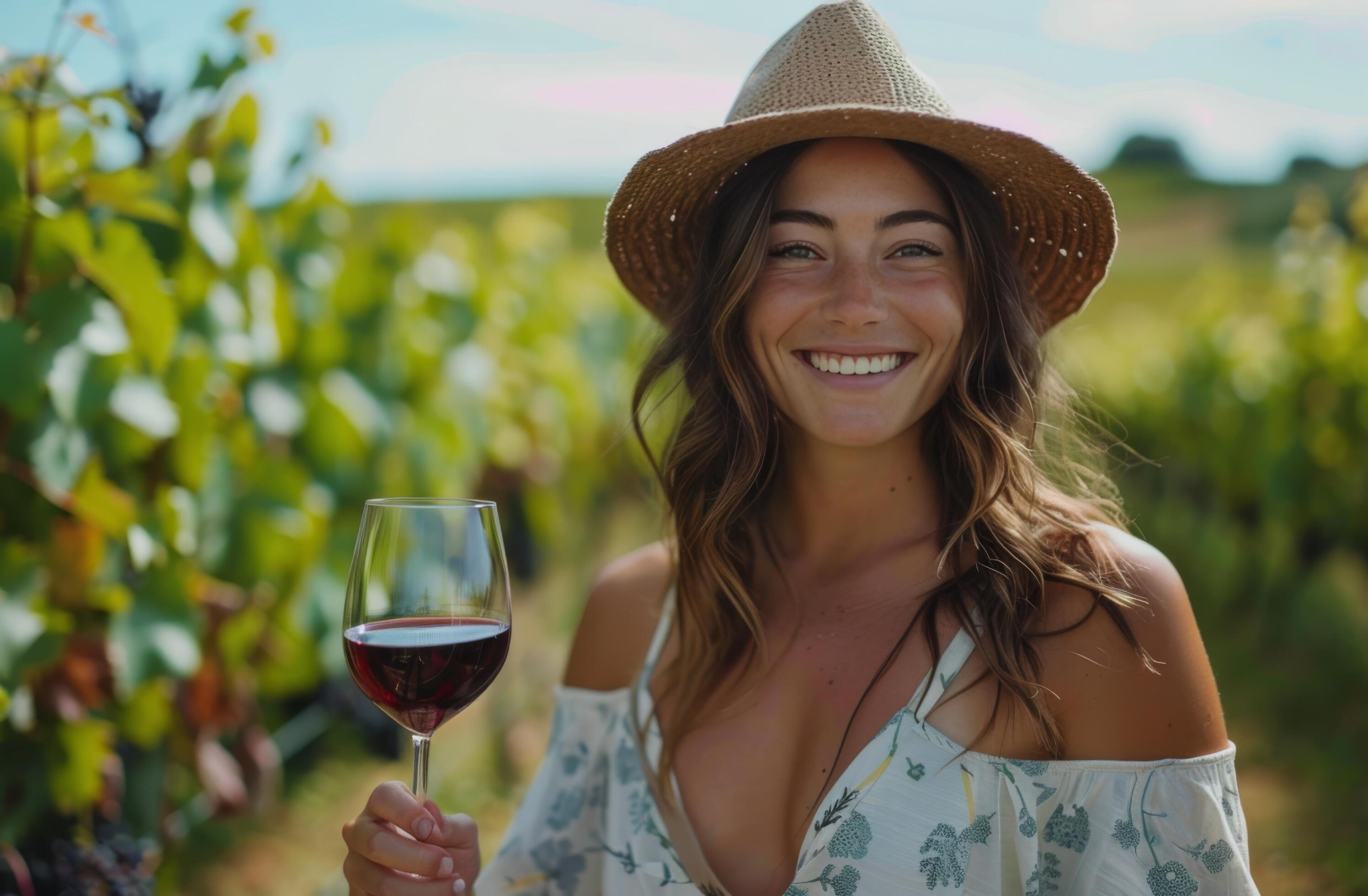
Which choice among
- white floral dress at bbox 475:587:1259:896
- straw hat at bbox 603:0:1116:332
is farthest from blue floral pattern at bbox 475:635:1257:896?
straw hat at bbox 603:0:1116:332

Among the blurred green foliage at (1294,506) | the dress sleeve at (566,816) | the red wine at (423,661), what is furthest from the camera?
the blurred green foliage at (1294,506)

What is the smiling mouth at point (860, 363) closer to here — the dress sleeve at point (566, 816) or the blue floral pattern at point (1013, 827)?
the blue floral pattern at point (1013, 827)

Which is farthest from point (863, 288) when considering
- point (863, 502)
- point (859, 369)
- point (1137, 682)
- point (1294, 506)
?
point (1294, 506)

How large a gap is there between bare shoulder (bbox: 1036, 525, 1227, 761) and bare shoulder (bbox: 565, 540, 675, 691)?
0.78 meters

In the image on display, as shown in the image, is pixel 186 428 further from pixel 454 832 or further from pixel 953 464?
pixel 953 464

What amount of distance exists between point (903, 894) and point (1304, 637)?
4924mm

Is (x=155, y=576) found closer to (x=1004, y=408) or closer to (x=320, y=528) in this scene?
(x=320, y=528)

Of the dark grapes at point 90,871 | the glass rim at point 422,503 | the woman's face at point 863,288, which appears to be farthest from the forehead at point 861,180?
the dark grapes at point 90,871

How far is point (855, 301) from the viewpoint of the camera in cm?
178

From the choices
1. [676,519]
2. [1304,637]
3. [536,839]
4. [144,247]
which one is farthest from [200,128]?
[1304,637]

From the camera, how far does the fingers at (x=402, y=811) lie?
1354mm

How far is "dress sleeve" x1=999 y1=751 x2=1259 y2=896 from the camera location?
1610 mm

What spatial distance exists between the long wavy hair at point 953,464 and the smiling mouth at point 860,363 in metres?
0.14

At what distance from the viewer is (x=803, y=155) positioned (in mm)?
1878
